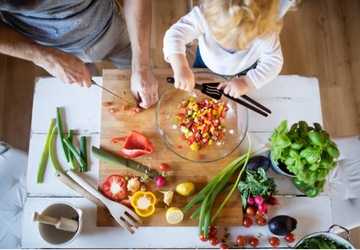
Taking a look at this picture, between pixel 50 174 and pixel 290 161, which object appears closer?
pixel 290 161

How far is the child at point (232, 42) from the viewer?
0.91 meters

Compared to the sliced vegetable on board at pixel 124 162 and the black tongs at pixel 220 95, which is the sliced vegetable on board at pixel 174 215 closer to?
the sliced vegetable on board at pixel 124 162

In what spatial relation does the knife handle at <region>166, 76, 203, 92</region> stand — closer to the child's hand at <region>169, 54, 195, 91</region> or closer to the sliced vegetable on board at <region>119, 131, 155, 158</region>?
the child's hand at <region>169, 54, 195, 91</region>

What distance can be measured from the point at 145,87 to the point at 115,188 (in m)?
0.29

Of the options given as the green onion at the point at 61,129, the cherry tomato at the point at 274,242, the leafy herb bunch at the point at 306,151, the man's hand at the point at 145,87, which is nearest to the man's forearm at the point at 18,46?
the green onion at the point at 61,129

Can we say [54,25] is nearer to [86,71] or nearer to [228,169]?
[86,71]

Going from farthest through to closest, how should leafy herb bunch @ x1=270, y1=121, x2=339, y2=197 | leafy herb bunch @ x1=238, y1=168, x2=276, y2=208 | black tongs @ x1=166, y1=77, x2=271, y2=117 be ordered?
black tongs @ x1=166, y1=77, x2=271, y2=117 < leafy herb bunch @ x1=238, y1=168, x2=276, y2=208 < leafy herb bunch @ x1=270, y1=121, x2=339, y2=197

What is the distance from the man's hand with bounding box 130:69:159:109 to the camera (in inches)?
43.7

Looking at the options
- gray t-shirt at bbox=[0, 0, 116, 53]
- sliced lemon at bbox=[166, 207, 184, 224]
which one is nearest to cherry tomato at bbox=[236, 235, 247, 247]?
sliced lemon at bbox=[166, 207, 184, 224]

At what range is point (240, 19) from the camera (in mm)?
905

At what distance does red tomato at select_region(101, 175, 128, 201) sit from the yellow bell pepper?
3 cm

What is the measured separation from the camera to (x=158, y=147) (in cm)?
111

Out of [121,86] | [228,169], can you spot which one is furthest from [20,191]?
[228,169]

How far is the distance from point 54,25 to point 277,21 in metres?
0.60
